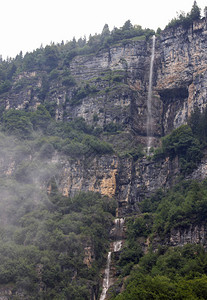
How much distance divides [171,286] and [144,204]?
23890mm

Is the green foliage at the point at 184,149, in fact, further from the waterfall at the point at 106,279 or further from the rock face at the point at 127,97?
the waterfall at the point at 106,279

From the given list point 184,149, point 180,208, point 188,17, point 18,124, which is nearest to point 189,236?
point 180,208

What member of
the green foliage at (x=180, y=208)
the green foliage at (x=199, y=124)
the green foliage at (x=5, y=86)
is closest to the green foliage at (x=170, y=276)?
the green foliage at (x=180, y=208)

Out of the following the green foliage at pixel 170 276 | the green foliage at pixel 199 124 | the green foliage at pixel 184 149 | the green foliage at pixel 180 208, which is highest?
the green foliage at pixel 199 124

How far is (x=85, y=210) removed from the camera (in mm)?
58031

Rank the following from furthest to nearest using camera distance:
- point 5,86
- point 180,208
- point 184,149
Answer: point 5,86 < point 184,149 < point 180,208

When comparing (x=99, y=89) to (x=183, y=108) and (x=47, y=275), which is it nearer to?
(x=183, y=108)

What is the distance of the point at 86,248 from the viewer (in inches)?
2068

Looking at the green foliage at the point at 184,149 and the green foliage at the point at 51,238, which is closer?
the green foliage at the point at 51,238

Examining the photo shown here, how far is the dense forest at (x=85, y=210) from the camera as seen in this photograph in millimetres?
45344

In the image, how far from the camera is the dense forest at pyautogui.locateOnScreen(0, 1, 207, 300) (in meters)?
45.3

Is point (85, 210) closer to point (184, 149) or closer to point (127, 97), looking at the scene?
point (184, 149)

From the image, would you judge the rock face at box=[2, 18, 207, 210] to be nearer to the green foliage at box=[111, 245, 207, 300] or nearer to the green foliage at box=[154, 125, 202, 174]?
the green foliage at box=[154, 125, 202, 174]

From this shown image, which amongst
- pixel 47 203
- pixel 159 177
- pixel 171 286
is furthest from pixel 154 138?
pixel 171 286
